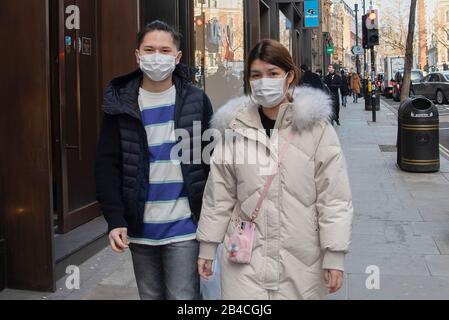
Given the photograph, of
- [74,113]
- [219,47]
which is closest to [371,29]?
[219,47]

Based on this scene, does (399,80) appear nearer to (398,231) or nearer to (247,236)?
(398,231)

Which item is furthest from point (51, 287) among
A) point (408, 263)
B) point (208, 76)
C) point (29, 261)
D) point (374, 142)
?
point (374, 142)

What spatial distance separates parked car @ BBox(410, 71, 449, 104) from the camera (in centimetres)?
3044

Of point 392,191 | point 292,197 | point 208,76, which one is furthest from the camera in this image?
point 208,76

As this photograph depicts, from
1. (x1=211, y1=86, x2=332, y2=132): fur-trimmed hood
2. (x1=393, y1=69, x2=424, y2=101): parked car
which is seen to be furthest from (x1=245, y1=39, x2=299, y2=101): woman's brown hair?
(x1=393, y1=69, x2=424, y2=101): parked car

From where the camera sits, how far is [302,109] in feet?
8.74

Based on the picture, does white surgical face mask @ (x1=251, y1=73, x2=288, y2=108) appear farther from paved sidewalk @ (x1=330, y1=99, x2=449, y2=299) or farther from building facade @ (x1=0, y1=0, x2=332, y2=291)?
paved sidewalk @ (x1=330, y1=99, x2=449, y2=299)

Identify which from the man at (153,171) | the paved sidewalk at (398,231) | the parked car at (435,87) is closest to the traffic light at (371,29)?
the paved sidewalk at (398,231)

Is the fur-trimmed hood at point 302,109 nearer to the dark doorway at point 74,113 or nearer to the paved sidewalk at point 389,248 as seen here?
the paved sidewalk at point 389,248

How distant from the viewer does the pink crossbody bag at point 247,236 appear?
2.63m

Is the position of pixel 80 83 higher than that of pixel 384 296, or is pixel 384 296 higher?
pixel 80 83

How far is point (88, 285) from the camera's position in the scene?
5.00 metres

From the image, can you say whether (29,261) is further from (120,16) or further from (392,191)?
(392,191)

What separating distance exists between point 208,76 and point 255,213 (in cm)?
713
